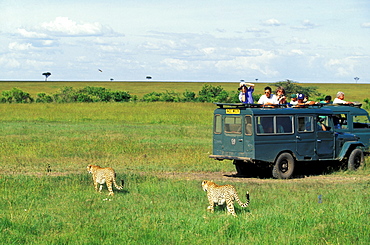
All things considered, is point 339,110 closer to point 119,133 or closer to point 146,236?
point 146,236

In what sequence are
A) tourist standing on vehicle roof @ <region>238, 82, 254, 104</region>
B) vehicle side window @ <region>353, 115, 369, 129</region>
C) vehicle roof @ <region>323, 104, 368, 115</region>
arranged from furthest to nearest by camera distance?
vehicle side window @ <region>353, 115, 369, 129</region> → vehicle roof @ <region>323, 104, 368, 115</region> → tourist standing on vehicle roof @ <region>238, 82, 254, 104</region>

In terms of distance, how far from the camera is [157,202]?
11.4 metres

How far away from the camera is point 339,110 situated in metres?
17.9

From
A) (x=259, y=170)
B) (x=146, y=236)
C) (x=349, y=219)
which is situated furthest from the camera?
(x=259, y=170)

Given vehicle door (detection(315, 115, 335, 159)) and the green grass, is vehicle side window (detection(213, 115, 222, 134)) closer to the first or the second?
the green grass

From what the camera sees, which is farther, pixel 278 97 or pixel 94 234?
pixel 278 97

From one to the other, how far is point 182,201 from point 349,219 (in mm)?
3320

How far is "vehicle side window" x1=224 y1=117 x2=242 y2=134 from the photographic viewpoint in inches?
585

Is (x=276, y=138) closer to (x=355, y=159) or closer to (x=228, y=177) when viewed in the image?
(x=228, y=177)

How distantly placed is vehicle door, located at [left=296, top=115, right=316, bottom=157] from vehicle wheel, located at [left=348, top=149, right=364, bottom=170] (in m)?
1.60

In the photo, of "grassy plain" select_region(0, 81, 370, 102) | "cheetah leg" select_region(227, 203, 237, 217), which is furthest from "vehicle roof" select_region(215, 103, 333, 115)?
"grassy plain" select_region(0, 81, 370, 102)

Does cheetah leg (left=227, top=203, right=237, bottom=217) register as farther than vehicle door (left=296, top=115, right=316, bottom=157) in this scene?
No

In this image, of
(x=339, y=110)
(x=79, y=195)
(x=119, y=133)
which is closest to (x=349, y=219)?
(x=79, y=195)

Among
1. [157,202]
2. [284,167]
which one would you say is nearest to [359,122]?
[284,167]
